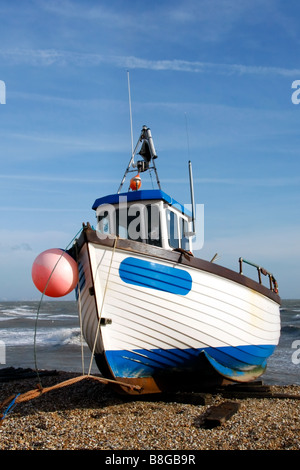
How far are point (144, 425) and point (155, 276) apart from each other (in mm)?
2272

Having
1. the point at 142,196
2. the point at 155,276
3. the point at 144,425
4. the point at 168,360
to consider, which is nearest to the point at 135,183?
the point at 142,196

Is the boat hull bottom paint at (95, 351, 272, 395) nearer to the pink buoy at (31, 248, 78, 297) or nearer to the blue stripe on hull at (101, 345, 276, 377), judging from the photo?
the blue stripe on hull at (101, 345, 276, 377)

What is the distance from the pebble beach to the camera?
5270 millimetres

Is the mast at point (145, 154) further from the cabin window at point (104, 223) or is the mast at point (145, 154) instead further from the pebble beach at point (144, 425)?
the pebble beach at point (144, 425)

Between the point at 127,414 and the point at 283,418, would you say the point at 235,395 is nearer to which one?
the point at 283,418

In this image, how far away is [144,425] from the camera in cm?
598

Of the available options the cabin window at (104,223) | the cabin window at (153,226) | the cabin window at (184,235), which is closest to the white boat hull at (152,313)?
the cabin window at (153,226)

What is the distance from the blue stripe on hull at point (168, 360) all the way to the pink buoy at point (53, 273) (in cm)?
132

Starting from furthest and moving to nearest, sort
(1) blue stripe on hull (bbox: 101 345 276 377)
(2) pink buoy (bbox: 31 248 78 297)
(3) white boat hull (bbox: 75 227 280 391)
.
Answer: (1) blue stripe on hull (bbox: 101 345 276 377) < (3) white boat hull (bbox: 75 227 280 391) < (2) pink buoy (bbox: 31 248 78 297)

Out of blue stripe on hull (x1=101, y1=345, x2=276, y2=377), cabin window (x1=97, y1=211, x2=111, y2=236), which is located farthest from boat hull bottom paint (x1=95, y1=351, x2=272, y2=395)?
cabin window (x1=97, y1=211, x2=111, y2=236)

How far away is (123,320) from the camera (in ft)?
21.6

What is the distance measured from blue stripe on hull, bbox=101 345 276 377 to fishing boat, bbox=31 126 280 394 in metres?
0.02

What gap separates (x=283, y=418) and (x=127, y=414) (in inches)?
100.0

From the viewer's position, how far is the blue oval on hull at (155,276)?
6.54m
